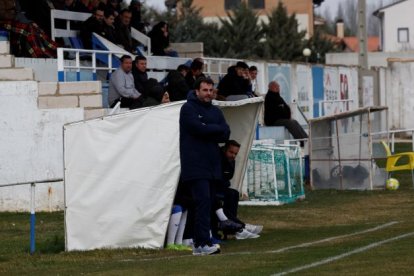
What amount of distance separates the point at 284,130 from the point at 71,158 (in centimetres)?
1250

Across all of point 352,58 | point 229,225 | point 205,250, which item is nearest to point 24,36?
point 229,225

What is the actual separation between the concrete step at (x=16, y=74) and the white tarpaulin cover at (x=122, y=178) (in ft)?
22.2

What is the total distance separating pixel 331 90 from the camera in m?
41.1

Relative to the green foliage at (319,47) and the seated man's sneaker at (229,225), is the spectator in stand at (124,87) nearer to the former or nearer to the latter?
the seated man's sneaker at (229,225)

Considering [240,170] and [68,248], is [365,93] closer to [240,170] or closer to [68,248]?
[240,170]

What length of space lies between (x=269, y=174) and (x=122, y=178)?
25.7 feet

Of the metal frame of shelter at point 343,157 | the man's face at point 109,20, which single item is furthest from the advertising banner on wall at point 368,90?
the man's face at point 109,20

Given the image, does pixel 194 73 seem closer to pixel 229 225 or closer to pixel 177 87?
pixel 177 87

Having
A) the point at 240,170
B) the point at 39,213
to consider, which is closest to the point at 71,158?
the point at 240,170

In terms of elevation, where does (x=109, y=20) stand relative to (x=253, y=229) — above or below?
above

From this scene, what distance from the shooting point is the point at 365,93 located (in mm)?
46219

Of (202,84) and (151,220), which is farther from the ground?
(202,84)

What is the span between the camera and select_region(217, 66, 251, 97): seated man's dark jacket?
85.3ft

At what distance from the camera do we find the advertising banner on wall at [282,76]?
35.4m
